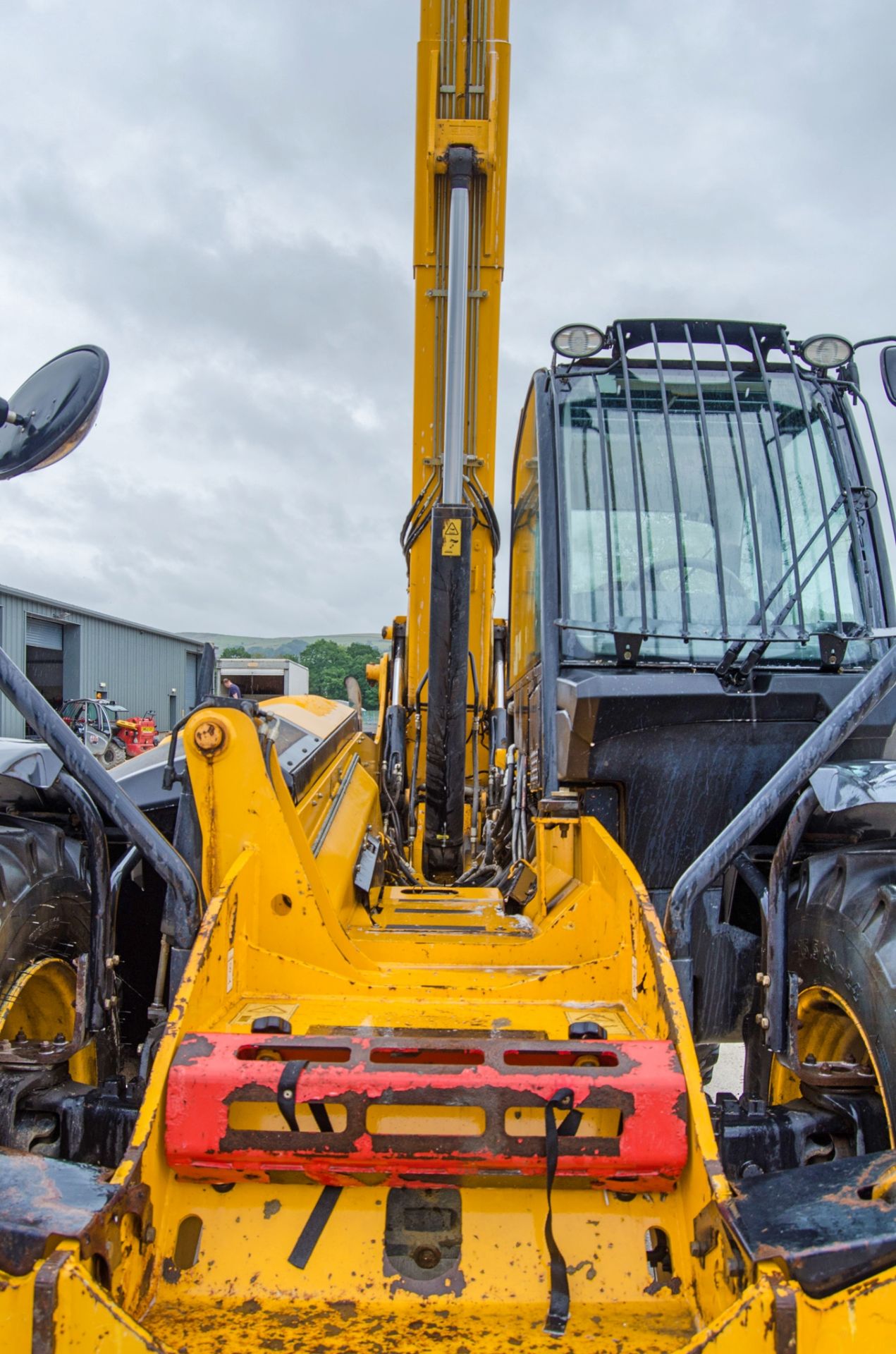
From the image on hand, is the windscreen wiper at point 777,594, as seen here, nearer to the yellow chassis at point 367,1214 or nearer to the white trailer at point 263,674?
the yellow chassis at point 367,1214

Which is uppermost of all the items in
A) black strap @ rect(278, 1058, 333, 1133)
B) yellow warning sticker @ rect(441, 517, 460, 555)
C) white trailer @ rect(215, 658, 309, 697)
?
white trailer @ rect(215, 658, 309, 697)

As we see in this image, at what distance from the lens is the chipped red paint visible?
1.82 meters

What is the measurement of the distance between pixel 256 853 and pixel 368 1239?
94 centimetres

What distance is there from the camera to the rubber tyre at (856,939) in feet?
6.22

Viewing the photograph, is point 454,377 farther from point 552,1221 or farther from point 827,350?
point 552,1221

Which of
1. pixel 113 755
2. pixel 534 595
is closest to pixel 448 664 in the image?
pixel 534 595

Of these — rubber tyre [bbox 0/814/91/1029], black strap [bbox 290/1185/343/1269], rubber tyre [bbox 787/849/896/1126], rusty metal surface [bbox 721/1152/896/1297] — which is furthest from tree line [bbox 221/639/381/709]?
rusty metal surface [bbox 721/1152/896/1297]

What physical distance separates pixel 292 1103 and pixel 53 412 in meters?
1.48

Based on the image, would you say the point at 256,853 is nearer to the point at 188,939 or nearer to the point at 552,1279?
the point at 188,939

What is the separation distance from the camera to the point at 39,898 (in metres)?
2.33

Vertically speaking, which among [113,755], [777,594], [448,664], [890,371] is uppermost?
[890,371]

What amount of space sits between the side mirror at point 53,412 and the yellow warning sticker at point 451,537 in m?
1.53

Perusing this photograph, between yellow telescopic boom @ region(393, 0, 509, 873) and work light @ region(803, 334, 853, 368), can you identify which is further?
yellow telescopic boom @ region(393, 0, 509, 873)

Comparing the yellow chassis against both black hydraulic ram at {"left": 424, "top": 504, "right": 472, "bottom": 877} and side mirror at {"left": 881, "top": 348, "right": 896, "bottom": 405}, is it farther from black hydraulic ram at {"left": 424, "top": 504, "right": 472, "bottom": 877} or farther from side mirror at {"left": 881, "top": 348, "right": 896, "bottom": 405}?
side mirror at {"left": 881, "top": 348, "right": 896, "bottom": 405}
